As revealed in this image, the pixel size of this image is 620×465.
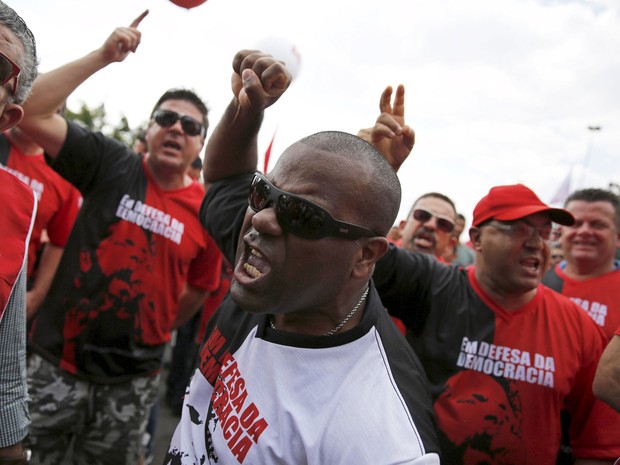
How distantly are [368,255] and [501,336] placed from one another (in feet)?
3.52

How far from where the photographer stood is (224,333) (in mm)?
1858

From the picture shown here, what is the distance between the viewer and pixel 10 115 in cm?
171

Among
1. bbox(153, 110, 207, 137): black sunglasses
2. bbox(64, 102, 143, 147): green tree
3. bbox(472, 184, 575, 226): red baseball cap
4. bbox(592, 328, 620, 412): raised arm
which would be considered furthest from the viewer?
bbox(64, 102, 143, 147): green tree

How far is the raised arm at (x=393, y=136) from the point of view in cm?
204

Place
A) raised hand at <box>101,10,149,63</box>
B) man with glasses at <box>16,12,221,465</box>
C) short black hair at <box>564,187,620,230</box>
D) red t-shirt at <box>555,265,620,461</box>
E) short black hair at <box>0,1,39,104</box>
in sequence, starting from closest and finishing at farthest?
short black hair at <box>0,1,39,104</box> → red t-shirt at <box>555,265,620,461</box> → raised hand at <box>101,10,149,63</box> → man with glasses at <box>16,12,221,465</box> → short black hair at <box>564,187,620,230</box>

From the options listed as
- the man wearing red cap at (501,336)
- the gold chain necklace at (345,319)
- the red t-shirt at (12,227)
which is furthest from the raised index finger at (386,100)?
the red t-shirt at (12,227)

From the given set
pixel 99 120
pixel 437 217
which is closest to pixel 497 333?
pixel 437 217

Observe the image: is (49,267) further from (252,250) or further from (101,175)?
(252,250)

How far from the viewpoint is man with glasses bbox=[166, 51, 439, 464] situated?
4.51 ft

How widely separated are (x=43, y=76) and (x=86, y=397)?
167cm

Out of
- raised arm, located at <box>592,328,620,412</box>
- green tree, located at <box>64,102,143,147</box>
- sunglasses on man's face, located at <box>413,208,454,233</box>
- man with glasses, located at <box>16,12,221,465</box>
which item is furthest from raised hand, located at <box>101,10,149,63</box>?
green tree, located at <box>64,102,143,147</box>

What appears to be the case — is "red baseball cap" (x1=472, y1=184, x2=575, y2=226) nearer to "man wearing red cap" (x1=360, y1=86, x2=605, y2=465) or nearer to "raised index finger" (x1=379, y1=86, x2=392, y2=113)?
"man wearing red cap" (x1=360, y1=86, x2=605, y2=465)

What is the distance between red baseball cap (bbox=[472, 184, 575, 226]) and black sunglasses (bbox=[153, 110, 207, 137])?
176 cm

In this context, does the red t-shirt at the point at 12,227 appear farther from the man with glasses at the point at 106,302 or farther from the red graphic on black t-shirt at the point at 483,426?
the red graphic on black t-shirt at the point at 483,426
